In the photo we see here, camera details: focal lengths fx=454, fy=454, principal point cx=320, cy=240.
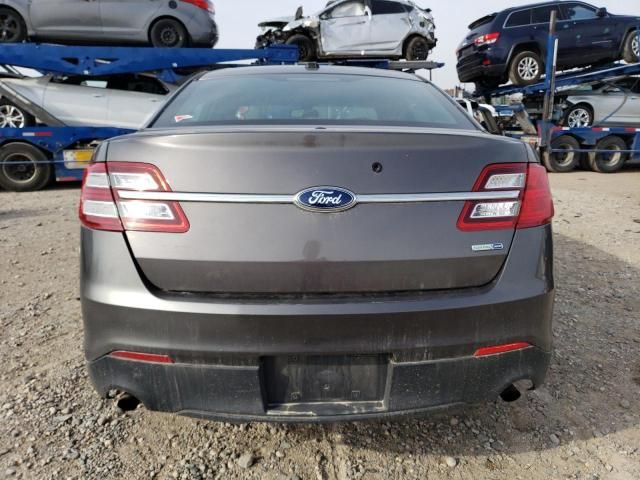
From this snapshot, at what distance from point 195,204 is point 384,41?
10.1 metres

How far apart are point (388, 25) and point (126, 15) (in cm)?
553

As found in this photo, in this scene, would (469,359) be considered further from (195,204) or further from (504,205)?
(195,204)

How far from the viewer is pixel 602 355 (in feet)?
8.60

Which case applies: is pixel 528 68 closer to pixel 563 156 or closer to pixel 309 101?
pixel 563 156

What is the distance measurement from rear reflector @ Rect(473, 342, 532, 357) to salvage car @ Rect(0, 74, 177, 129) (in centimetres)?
828

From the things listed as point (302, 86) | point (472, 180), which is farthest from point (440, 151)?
point (302, 86)

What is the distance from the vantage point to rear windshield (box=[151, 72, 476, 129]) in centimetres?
197

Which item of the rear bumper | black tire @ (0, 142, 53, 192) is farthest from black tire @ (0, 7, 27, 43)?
the rear bumper

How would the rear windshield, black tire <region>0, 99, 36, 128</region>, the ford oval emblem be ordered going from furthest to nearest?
1. black tire <region>0, 99, 36, 128</region>
2. the rear windshield
3. the ford oval emblem

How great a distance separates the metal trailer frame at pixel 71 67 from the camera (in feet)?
26.0

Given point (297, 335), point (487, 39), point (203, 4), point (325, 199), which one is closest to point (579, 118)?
point (487, 39)

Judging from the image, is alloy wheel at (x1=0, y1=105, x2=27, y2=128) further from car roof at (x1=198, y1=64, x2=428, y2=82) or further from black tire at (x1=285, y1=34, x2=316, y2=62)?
car roof at (x1=198, y1=64, x2=428, y2=82)

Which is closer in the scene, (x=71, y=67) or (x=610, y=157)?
(x=71, y=67)

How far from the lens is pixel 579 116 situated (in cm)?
1134
